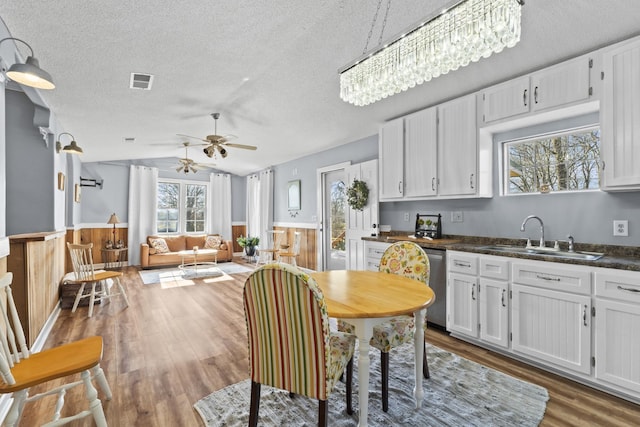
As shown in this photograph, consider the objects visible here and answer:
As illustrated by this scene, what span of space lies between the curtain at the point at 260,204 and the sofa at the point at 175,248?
895mm

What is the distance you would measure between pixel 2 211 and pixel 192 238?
5.82 meters

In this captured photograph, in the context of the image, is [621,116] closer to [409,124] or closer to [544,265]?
[544,265]

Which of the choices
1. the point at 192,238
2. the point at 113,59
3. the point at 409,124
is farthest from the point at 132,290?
the point at 409,124

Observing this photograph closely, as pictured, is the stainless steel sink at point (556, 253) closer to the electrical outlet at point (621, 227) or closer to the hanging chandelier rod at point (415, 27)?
the electrical outlet at point (621, 227)

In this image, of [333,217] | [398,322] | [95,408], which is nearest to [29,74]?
[95,408]

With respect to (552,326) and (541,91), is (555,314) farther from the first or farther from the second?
(541,91)

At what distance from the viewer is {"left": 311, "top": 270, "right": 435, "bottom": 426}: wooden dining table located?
4.85 feet

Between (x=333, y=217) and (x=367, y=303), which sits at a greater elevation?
(x=333, y=217)

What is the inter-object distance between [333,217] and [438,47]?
161 inches

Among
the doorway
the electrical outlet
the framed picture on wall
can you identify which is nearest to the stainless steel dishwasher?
the electrical outlet

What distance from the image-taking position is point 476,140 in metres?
3.07

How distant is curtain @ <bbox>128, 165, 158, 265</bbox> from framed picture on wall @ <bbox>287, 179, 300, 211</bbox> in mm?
3428

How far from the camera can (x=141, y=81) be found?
10.0 feet

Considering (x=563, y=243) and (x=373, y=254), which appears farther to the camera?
(x=373, y=254)
